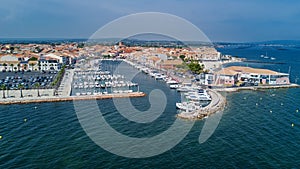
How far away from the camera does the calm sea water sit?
6418mm

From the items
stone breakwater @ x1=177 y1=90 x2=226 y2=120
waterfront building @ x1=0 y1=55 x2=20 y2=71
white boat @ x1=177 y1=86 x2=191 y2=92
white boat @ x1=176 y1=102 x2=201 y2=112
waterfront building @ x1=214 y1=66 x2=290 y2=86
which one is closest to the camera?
stone breakwater @ x1=177 y1=90 x2=226 y2=120

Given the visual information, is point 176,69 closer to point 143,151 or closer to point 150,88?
point 150,88

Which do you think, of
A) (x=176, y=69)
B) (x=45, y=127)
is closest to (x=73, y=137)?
(x=45, y=127)

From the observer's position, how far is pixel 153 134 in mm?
8117

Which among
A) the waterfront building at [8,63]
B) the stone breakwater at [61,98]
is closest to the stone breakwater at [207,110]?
the stone breakwater at [61,98]

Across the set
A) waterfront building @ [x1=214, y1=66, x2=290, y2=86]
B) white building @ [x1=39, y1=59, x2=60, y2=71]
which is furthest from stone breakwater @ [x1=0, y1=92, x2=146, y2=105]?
white building @ [x1=39, y1=59, x2=60, y2=71]

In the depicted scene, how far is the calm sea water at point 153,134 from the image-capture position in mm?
6418

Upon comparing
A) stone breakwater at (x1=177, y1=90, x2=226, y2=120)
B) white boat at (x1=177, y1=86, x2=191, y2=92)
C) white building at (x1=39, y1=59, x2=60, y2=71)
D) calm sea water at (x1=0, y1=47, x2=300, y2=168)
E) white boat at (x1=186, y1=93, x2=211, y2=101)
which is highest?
white building at (x1=39, y1=59, x2=60, y2=71)

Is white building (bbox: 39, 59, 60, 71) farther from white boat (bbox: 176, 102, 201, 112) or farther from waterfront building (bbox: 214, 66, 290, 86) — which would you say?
white boat (bbox: 176, 102, 201, 112)

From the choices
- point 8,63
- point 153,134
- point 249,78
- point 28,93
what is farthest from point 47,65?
point 153,134

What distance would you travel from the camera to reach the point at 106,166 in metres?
6.23

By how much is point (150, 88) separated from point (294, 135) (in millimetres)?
8882

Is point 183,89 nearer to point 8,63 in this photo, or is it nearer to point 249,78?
point 249,78

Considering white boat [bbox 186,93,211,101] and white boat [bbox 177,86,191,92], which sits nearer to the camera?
white boat [bbox 186,93,211,101]
